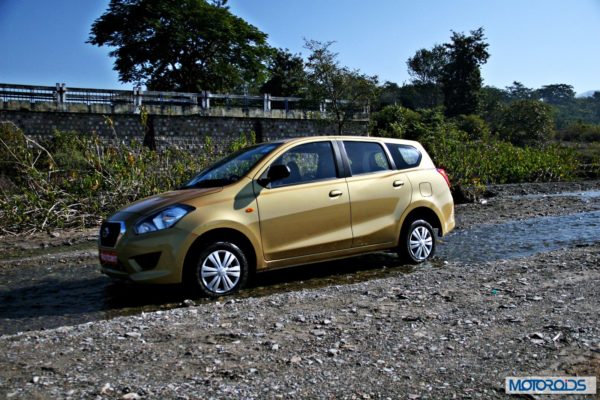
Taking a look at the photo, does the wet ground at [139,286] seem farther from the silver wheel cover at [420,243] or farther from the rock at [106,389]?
the rock at [106,389]

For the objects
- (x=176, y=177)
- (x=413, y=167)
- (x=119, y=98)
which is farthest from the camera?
(x=119, y=98)

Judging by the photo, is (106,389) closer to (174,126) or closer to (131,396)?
(131,396)

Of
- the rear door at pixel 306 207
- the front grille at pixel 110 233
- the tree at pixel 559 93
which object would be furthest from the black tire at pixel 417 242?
the tree at pixel 559 93

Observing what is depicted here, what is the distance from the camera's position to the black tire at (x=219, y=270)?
21.6 feet

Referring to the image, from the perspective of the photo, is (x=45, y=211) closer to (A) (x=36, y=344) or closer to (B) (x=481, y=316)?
(A) (x=36, y=344)

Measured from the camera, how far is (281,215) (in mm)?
7062

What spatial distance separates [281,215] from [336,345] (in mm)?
2653

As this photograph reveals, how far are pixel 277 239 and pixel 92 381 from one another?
339 centimetres

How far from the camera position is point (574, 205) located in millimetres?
16875

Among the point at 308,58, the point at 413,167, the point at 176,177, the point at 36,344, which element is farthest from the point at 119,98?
the point at 36,344

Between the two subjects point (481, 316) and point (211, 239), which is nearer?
point (481, 316)

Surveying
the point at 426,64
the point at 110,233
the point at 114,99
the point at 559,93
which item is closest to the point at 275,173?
the point at 110,233

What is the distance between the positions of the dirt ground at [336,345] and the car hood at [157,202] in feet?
4.32

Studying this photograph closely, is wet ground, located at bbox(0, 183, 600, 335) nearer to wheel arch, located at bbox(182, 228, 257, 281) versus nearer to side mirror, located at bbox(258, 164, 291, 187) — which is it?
wheel arch, located at bbox(182, 228, 257, 281)
